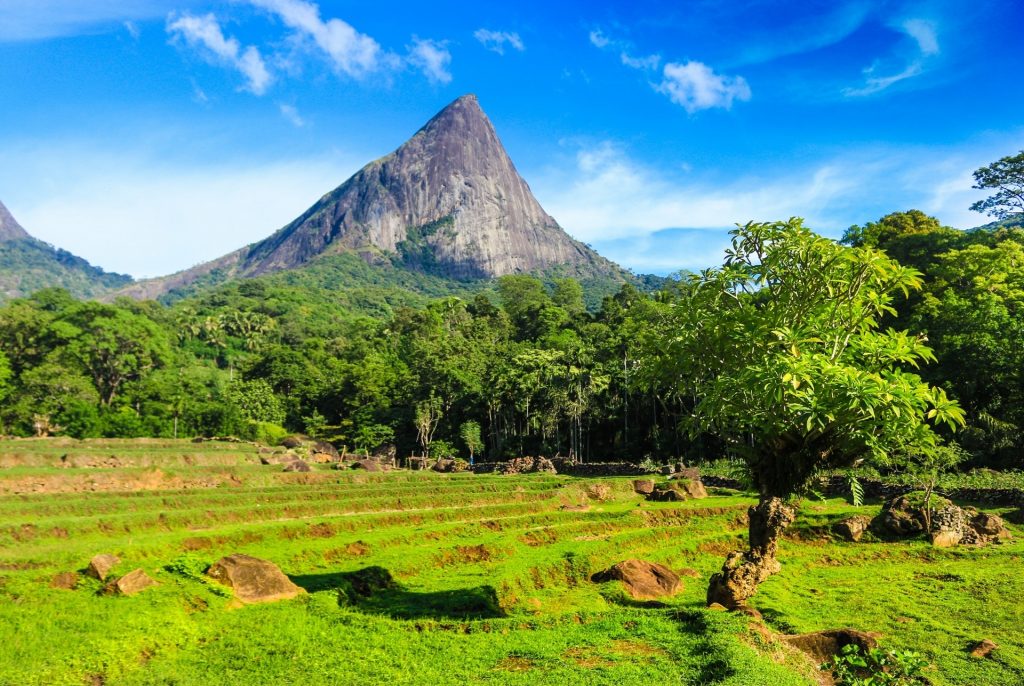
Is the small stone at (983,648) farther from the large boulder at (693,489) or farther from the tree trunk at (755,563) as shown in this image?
the large boulder at (693,489)

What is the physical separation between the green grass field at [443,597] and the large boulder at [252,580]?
1.41ft

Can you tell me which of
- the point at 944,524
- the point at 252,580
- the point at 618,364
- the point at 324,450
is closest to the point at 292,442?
the point at 324,450

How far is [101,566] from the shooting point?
15008 millimetres

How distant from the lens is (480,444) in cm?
6569

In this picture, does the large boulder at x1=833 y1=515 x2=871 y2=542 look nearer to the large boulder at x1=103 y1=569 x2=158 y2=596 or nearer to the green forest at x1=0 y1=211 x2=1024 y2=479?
the green forest at x1=0 y1=211 x2=1024 y2=479

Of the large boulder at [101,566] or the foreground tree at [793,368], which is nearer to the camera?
the foreground tree at [793,368]

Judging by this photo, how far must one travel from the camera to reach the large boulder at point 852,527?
2405 centimetres

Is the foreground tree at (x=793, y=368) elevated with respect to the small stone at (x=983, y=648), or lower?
elevated

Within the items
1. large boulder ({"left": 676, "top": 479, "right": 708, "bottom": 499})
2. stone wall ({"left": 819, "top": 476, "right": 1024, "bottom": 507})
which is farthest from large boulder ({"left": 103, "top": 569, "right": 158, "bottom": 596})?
stone wall ({"left": 819, "top": 476, "right": 1024, "bottom": 507})

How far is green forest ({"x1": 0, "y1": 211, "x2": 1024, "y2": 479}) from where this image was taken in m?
12.2

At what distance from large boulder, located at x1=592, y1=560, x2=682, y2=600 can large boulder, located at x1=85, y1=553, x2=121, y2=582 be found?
12.9 metres

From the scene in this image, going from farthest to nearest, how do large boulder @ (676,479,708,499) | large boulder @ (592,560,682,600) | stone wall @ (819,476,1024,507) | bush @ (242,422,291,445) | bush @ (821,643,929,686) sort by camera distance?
bush @ (242,422,291,445) → large boulder @ (676,479,708,499) → stone wall @ (819,476,1024,507) → large boulder @ (592,560,682,600) → bush @ (821,643,929,686)

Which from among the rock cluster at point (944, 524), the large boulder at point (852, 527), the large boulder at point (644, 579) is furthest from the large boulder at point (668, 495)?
the large boulder at point (644, 579)

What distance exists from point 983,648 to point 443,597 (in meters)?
11.6
